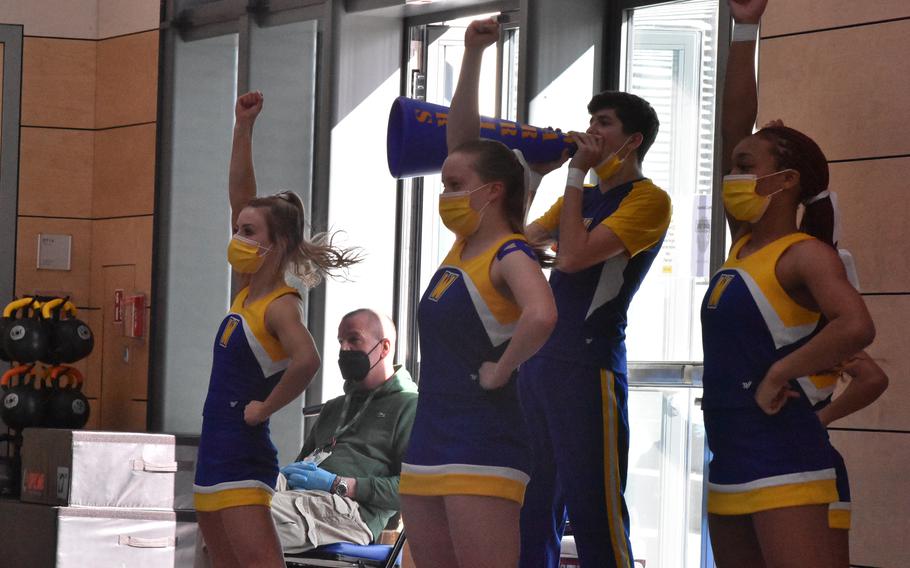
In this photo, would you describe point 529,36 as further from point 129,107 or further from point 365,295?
point 129,107

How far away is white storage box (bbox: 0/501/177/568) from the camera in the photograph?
16.3ft

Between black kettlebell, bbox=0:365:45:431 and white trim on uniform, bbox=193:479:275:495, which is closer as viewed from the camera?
white trim on uniform, bbox=193:479:275:495

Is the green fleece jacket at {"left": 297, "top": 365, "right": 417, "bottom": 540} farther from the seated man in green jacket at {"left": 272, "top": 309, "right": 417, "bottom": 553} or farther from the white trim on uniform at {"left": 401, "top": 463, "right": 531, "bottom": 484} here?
the white trim on uniform at {"left": 401, "top": 463, "right": 531, "bottom": 484}

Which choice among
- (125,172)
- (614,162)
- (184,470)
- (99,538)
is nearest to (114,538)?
(99,538)

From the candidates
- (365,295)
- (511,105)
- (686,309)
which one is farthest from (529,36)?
(365,295)

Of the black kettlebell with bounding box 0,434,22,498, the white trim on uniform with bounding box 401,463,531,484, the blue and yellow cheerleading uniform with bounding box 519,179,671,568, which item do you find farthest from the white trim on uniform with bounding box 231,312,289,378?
the black kettlebell with bounding box 0,434,22,498

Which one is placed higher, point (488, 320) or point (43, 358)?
point (488, 320)

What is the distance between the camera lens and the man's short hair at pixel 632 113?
3.00 meters

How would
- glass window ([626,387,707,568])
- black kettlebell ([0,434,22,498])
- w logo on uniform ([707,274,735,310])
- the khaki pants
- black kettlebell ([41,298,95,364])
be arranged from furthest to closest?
black kettlebell ([41,298,95,364]) → black kettlebell ([0,434,22,498]) → glass window ([626,387,707,568]) → the khaki pants → w logo on uniform ([707,274,735,310])

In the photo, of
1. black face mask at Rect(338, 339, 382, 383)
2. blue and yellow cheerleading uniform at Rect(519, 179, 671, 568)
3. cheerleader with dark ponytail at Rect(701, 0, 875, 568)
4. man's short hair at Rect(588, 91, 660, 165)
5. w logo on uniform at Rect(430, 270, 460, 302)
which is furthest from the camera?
black face mask at Rect(338, 339, 382, 383)

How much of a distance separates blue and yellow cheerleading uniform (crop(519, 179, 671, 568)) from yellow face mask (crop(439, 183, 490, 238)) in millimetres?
347

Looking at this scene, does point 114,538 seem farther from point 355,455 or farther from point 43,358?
point 355,455

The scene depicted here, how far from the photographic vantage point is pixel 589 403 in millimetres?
2803

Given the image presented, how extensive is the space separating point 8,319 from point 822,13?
3.75 m
